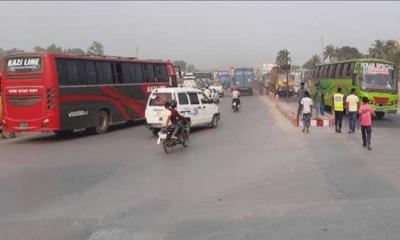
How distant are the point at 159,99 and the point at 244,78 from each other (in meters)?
44.2

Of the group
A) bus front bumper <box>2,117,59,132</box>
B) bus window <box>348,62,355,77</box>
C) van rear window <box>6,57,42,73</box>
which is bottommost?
bus front bumper <box>2,117,59,132</box>

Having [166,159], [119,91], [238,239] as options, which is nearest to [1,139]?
[119,91]

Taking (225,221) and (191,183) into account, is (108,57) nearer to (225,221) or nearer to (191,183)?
(191,183)

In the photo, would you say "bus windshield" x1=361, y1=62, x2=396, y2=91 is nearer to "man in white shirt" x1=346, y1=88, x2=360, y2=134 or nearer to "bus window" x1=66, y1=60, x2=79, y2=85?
"man in white shirt" x1=346, y1=88, x2=360, y2=134

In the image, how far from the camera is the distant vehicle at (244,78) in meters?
61.7

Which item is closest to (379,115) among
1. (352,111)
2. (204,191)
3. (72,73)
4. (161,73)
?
(352,111)

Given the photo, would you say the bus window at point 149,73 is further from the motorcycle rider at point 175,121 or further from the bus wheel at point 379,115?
the bus wheel at point 379,115

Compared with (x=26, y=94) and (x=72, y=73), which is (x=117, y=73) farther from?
(x=26, y=94)

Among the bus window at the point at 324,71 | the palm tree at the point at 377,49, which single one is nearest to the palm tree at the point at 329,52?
the palm tree at the point at 377,49

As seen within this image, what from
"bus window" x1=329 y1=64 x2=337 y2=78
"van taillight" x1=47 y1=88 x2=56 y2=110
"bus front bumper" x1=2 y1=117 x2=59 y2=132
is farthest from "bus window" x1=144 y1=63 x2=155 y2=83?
"bus window" x1=329 y1=64 x2=337 y2=78

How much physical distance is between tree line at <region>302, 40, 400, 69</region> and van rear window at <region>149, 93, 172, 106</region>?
39.8 m

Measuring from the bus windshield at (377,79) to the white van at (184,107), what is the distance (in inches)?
337

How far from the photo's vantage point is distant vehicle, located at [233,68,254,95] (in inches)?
2430

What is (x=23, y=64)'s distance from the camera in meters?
18.3
